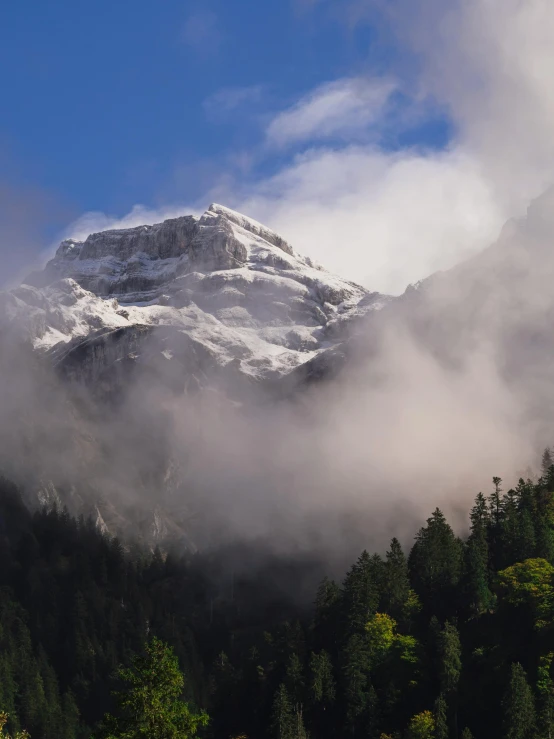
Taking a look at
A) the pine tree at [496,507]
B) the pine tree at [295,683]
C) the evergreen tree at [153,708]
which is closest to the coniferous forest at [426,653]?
the pine tree at [295,683]

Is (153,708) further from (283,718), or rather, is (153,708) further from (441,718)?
(283,718)

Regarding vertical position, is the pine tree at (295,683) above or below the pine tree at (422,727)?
above

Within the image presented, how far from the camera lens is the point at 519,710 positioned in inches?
5157

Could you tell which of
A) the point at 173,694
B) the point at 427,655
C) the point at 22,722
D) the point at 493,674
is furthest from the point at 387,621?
the point at 173,694

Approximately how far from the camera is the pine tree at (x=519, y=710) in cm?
13000

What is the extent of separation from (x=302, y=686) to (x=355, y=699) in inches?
322

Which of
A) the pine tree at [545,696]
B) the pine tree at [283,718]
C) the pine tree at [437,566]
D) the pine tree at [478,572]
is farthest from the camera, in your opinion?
the pine tree at [437,566]

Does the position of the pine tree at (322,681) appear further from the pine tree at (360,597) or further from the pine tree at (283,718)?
the pine tree at (360,597)

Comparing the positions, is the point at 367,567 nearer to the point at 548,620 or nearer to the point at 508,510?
the point at 508,510

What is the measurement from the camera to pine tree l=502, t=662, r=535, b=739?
427 ft

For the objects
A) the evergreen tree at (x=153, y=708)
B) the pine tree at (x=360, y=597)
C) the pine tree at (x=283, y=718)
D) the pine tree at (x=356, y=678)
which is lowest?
the evergreen tree at (x=153, y=708)

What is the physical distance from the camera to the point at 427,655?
15212cm

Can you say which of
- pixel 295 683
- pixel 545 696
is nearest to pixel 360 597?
pixel 295 683

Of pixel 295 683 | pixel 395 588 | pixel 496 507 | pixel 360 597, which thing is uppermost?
pixel 496 507
